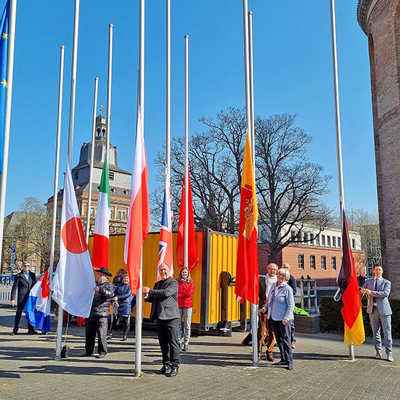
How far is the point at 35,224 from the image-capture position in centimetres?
4978

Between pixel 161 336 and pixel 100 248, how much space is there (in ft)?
11.3

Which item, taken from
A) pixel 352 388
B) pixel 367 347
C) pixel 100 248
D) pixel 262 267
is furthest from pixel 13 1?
pixel 262 267

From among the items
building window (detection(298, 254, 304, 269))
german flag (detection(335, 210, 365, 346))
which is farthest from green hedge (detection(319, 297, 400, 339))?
building window (detection(298, 254, 304, 269))

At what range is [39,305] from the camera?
40.8 ft

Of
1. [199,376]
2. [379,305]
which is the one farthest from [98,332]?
[379,305]

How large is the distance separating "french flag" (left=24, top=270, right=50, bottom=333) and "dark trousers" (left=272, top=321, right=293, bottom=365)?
7.31 metres

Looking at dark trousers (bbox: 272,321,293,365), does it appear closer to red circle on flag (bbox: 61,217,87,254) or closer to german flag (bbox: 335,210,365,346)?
german flag (bbox: 335,210,365,346)

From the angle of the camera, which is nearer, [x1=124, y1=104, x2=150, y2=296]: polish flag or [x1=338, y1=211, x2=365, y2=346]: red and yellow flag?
[x1=124, y1=104, x2=150, y2=296]: polish flag

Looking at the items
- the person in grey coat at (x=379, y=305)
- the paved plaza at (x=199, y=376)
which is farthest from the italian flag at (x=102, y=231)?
the person in grey coat at (x=379, y=305)

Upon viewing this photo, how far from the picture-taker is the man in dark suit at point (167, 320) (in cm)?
745

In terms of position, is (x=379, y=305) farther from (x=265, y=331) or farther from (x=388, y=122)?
(x=388, y=122)

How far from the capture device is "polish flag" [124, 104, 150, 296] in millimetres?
7660

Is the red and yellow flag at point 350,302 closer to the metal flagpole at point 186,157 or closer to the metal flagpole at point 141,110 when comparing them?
the metal flagpole at point 186,157

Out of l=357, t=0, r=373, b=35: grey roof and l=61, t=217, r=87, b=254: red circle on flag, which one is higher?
l=357, t=0, r=373, b=35: grey roof
